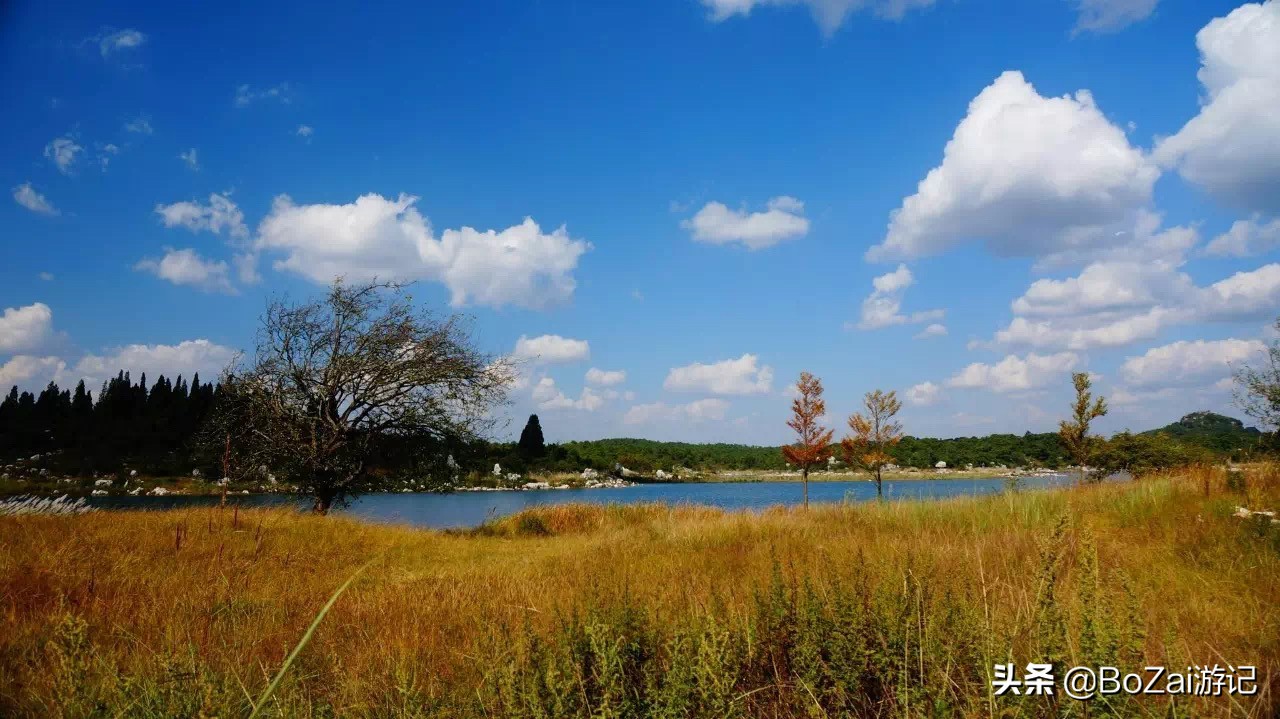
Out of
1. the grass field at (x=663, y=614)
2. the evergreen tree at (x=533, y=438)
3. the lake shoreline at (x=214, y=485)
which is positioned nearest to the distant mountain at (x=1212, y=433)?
the lake shoreline at (x=214, y=485)

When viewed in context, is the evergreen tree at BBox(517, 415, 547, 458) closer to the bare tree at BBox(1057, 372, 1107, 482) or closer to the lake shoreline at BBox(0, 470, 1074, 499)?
the lake shoreline at BBox(0, 470, 1074, 499)

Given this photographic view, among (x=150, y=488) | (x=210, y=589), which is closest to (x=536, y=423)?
(x=150, y=488)

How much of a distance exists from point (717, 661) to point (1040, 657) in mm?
1690

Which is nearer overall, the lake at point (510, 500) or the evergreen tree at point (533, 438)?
the lake at point (510, 500)

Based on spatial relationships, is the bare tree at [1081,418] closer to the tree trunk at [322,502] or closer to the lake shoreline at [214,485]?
the lake shoreline at [214,485]

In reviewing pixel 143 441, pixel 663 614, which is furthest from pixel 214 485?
pixel 663 614

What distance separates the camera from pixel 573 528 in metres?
16.2

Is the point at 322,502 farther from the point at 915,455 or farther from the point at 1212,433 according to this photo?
the point at 915,455

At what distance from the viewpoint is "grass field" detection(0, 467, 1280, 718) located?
123 inches

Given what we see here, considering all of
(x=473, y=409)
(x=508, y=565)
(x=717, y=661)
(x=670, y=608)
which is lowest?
(x=508, y=565)

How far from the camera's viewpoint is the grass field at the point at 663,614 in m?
3.13

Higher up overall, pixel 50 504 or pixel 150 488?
pixel 50 504

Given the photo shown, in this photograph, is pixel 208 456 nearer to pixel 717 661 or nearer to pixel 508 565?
pixel 508 565

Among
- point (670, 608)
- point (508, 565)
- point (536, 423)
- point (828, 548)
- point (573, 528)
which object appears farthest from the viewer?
point (536, 423)
